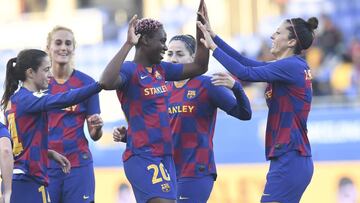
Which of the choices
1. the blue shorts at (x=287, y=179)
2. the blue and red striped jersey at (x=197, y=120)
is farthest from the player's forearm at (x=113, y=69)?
the blue shorts at (x=287, y=179)

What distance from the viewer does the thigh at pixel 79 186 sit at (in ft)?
30.0

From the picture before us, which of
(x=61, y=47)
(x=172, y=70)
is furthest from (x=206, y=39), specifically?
(x=61, y=47)

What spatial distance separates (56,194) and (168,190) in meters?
1.74

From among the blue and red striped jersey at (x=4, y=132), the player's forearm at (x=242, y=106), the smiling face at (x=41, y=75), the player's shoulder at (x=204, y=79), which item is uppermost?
the smiling face at (x=41, y=75)

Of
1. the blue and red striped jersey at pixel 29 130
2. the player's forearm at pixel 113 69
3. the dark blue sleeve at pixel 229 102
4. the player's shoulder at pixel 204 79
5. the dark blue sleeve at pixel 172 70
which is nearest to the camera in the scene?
the player's forearm at pixel 113 69

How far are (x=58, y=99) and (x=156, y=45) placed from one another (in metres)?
0.95

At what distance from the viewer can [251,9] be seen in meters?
18.5

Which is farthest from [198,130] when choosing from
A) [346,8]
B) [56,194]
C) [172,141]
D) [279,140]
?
[346,8]

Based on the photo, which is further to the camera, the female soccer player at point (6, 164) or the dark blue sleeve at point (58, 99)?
→ the dark blue sleeve at point (58, 99)

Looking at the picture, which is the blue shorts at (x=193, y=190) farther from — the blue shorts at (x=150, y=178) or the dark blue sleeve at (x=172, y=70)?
the dark blue sleeve at (x=172, y=70)

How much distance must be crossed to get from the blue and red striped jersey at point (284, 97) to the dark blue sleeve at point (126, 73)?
77cm

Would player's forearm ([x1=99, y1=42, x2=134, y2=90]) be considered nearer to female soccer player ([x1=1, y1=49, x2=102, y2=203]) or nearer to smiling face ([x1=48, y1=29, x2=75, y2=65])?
female soccer player ([x1=1, y1=49, x2=102, y2=203])

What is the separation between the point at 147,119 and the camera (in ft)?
25.6

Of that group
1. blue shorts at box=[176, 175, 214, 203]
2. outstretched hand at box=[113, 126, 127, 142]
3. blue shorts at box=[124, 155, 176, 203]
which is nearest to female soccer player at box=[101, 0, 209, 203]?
blue shorts at box=[124, 155, 176, 203]
